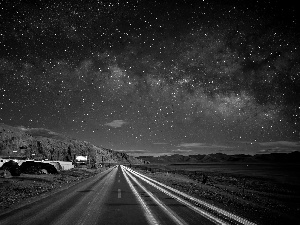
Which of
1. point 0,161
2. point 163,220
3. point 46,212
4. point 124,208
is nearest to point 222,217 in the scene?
point 163,220

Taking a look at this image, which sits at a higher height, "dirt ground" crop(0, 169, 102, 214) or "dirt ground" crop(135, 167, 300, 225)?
"dirt ground" crop(0, 169, 102, 214)

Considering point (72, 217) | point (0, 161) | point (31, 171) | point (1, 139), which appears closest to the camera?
point (72, 217)

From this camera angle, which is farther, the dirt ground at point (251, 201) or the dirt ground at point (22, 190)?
the dirt ground at point (22, 190)

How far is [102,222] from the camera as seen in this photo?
7.50 metres

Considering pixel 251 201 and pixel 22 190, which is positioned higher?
pixel 22 190

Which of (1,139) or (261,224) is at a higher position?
(1,139)

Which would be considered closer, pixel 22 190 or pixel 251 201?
pixel 251 201

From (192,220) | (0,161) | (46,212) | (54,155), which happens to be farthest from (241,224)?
(54,155)

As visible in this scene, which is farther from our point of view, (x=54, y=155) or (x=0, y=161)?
(x=54, y=155)

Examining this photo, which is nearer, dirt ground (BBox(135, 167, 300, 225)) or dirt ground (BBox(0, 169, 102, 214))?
dirt ground (BBox(135, 167, 300, 225))

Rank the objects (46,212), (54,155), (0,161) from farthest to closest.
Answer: (54,155), (0,161), (46,212)

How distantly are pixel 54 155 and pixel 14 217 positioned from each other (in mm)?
185210

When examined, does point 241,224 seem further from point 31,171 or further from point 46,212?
point 31,171

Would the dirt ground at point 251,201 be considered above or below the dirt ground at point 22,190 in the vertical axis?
below
